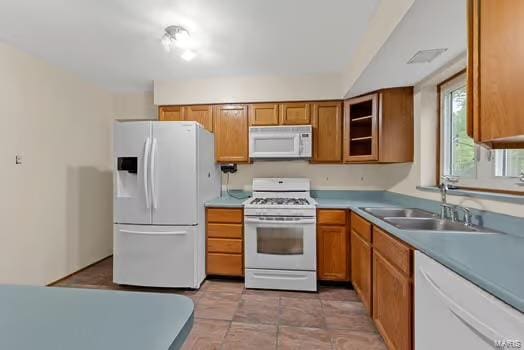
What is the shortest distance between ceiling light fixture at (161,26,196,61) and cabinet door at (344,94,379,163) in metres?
1.77

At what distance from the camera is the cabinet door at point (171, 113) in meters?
3.36

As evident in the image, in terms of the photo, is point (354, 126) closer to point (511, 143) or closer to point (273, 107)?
point (273, 107)

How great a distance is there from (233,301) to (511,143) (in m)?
2.30

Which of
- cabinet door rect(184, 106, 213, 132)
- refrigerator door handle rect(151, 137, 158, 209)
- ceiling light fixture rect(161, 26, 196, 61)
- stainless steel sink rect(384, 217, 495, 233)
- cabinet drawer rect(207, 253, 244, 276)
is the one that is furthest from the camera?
cabinet door rect(184, 106, 213, 132)

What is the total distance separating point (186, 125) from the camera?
2.64 m

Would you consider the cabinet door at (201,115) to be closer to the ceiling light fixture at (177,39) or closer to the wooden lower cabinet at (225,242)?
the ceiling light fixture at (177,39)

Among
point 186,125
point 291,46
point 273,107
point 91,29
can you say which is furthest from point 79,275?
point 291,46

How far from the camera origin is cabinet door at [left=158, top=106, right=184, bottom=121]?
3.36 m

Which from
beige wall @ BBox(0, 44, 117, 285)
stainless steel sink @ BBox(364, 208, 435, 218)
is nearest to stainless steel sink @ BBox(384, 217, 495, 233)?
stainless steel sink @ BBox(364, 208, 435, 218)

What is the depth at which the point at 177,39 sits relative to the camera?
216cm

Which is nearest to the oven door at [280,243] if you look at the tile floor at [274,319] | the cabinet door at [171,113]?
the tile floor at [274,319]

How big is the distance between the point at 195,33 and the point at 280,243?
2062mm

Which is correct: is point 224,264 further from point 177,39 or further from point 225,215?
point 177,39

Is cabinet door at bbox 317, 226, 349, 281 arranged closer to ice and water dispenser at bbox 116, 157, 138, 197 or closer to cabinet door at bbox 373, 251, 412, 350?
cabinet door at bbox 373, 251, 412, 350
